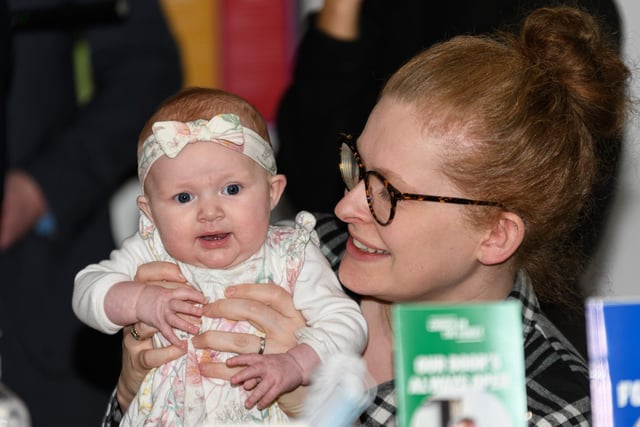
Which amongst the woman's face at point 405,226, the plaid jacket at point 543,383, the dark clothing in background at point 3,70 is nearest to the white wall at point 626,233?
the plaid jacket at point 543,383

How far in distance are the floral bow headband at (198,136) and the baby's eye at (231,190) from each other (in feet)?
0.20

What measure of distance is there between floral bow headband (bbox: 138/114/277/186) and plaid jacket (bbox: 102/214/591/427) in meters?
0.50

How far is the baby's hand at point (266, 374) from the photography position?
1540 millimetres

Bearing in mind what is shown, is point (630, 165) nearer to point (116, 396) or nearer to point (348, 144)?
point (348, 144)

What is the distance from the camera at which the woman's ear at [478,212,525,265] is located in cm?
178

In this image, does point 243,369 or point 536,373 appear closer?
point 243,369

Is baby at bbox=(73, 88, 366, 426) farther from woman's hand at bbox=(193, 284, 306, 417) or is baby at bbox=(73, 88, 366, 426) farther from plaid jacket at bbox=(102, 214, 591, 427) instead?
plaid jacket at bbox=(102, 214, 591, 427)

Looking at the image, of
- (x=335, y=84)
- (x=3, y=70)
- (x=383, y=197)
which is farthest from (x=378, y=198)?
(x=3, y=70)

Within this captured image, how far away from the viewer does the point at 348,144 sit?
1813mm

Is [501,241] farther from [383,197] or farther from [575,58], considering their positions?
[575,58]

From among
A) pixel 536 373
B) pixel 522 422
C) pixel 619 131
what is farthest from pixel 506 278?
pixel 522 422

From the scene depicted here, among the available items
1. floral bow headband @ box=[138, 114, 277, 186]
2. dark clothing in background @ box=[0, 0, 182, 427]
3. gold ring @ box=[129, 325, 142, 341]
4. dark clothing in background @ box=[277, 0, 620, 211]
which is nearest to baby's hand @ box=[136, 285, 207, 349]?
gold ring @ box=[129, 325, 142, 341]

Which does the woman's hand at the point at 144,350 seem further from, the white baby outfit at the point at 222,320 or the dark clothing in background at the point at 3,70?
the dark clothing in background at the point at 3,70

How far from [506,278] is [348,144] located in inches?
16.3
